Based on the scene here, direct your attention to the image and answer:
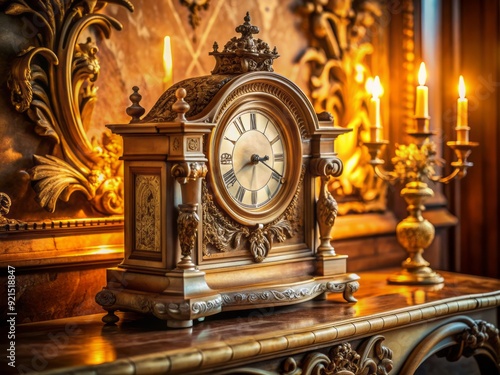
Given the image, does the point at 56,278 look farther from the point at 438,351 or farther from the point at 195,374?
the point at 438,351

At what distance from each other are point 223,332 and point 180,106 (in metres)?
0.57

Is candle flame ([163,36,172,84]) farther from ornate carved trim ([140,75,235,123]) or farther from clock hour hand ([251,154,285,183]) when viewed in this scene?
clock hour hand ([251,154,285,183])

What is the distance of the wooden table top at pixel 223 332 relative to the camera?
182cm

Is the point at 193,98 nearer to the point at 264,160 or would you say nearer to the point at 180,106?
the point at 180,106

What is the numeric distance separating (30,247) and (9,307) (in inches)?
6.6

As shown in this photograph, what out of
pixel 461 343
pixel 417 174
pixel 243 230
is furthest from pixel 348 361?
pixel 417 174

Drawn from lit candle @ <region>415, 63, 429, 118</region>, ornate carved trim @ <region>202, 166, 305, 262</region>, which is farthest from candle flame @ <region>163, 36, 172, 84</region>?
lit candle @ <region>415, 63, 429, 118</region>

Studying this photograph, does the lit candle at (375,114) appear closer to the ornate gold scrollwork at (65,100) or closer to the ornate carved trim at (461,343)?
the ornate carved trim at (461,343)

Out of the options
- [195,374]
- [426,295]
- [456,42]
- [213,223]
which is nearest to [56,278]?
[213,223]

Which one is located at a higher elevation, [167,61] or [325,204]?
[167,61]

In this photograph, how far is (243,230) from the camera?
231 centimetres

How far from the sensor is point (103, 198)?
2.44 m

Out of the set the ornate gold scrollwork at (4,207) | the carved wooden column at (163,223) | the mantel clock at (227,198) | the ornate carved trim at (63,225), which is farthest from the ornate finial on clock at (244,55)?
the ornate gold scrollwork at (4,207)

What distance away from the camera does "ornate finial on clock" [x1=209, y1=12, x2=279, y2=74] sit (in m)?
2.29
